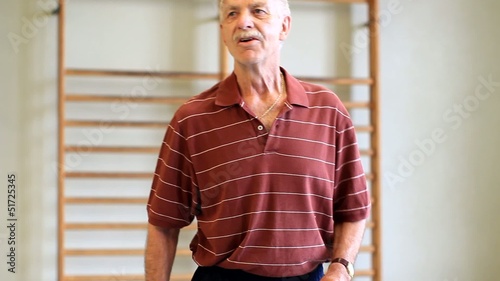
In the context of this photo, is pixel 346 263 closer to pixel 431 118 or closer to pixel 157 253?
pixel 157 253

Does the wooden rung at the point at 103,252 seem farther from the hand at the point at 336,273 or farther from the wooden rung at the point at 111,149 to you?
the hand at the point at 336,273

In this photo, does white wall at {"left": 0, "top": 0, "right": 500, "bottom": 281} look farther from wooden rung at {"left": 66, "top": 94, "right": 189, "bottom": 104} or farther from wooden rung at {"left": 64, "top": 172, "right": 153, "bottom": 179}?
wooden rung at {"left": 64, "top": 172, "right": 153, "bottom": 179}

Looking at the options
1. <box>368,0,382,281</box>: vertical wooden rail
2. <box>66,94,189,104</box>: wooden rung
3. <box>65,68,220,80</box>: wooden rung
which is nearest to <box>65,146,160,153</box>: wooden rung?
<box>66,94,189,104</box>: wooden rung

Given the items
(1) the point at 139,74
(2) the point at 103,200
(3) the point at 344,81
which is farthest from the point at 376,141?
(2) the point at 103,200

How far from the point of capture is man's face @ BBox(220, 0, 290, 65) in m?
1.20

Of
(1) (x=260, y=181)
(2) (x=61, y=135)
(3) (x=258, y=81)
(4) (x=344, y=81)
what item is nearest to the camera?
(1) (x=260, y=181)

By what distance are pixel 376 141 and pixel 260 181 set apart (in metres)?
1.68

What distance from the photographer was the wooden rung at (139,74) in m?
2.53

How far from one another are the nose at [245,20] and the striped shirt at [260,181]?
13cm

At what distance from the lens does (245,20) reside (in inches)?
47.3

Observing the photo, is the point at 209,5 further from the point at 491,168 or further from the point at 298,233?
the point at 298,233

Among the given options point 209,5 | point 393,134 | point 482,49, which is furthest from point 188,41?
point 482,49

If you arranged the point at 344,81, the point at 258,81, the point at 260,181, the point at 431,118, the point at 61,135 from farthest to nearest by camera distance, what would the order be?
the point at 431,118
the point at 344,81
the point at 61,135
the point at 258,81
the point at 260,181

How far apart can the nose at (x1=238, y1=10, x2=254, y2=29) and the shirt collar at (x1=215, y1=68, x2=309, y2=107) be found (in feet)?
0.41
